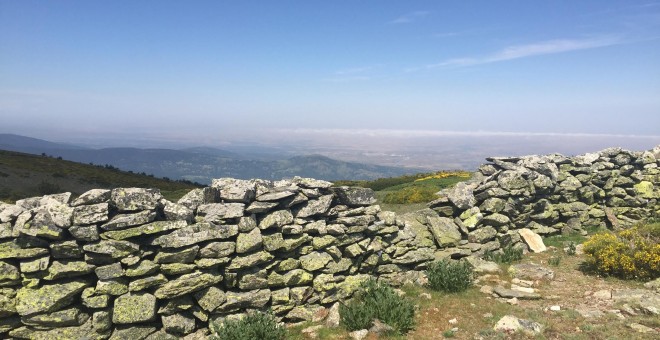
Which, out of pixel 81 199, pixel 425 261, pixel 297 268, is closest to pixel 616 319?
pixel 425 261

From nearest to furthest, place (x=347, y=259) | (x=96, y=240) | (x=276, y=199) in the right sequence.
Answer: (x=96, y=240) → (x=276, y=199) → (x=347, y=259)

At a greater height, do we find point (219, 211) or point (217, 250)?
point (219, 211)

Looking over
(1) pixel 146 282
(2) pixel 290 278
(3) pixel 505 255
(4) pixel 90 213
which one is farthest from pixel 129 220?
(3) pixel 505 255

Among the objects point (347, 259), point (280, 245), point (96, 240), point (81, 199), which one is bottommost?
point (347, 259)

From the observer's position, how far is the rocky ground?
418 inches

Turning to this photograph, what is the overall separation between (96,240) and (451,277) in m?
12.0

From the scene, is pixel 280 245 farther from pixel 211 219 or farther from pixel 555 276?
pixel 555 276

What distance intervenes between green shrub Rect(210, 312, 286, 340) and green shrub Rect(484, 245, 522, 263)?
10672 mm

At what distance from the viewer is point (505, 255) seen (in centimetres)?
1730

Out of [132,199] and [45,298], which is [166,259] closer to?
[132,199]

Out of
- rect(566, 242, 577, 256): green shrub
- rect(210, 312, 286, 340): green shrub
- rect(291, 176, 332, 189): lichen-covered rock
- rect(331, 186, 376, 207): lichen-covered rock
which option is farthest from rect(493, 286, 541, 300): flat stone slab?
rect(210, 312, 286, 340): green shrub

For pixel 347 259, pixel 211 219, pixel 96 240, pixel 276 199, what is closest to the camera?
pixel 96 240

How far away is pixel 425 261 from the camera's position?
51.9ft

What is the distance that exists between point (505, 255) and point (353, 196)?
27.2 ft
